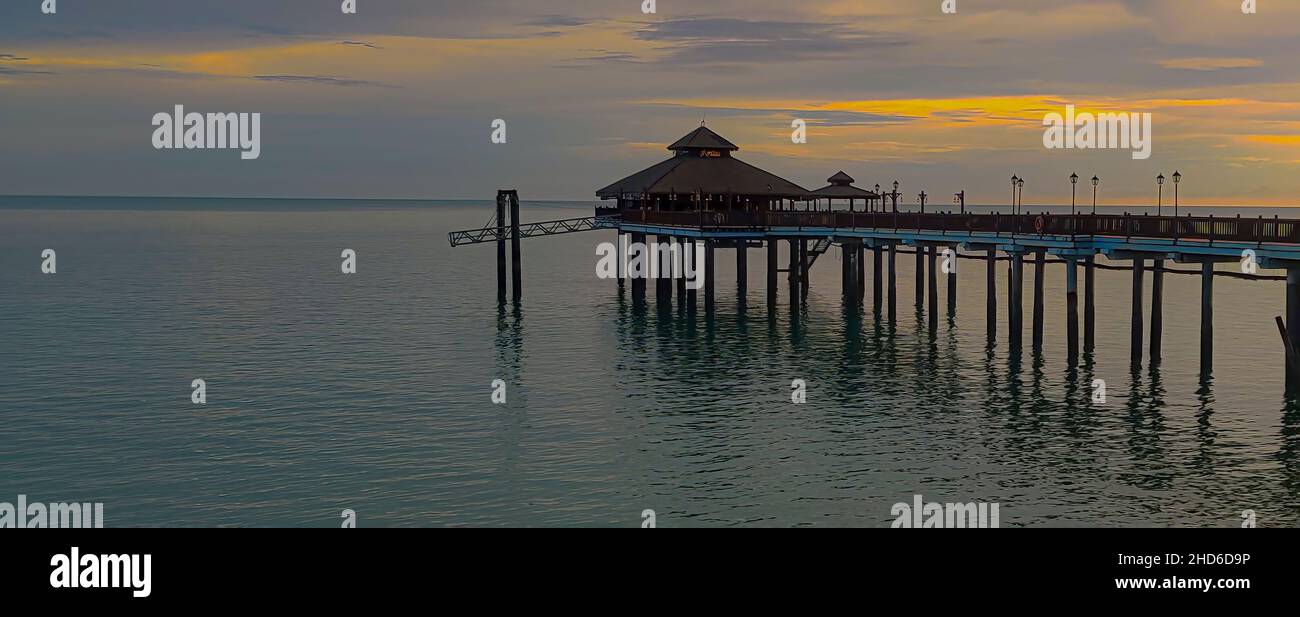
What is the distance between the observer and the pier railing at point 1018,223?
35.7 m

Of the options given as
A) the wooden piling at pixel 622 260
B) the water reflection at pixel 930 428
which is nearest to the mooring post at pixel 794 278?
the wooden piling at pixel 622 260

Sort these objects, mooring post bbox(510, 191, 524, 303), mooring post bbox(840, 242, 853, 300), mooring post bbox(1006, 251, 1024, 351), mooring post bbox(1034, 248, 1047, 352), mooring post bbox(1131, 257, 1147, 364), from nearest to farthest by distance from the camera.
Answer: mooring post bbox(1131, 257, 1147, 364) < mooring post bbox(1006, 251, 1024, 351) < mooring post bbox(1034, 248, 1047, 352) < mooring post bbox(510, 191, 524, 303) < mooring post bbox(840, 242, 853, 300)

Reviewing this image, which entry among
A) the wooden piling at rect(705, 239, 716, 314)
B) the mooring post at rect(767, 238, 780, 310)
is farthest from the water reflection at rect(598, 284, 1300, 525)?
the mooring post at rect(767, 238, 780, 310)

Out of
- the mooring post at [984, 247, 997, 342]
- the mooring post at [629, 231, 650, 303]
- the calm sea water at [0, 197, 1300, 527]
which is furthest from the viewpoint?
the mooring post at [629, 231, 650, 303]

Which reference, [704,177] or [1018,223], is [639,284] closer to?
[704,177]

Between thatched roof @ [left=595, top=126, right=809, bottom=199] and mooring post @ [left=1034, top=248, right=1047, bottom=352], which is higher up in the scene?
thatched roof @ [left=595, top=126, right=809, bottom=199]

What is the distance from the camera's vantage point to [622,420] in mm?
34938

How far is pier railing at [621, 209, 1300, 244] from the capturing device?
3574 cm

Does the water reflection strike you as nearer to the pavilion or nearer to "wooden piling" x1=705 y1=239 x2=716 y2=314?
"wooden piling" x1=705 y1=239 x2=716 y2=314

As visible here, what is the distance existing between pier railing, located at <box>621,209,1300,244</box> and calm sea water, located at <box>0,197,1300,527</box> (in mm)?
4667

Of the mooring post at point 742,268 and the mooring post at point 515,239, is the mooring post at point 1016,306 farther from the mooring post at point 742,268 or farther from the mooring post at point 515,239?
the mooring post at point 515,239

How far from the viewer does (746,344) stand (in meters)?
51.1
